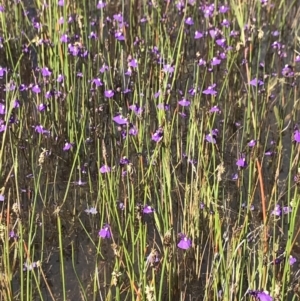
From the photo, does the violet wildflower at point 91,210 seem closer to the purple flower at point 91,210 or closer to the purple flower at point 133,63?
the purple flower at point 91,210

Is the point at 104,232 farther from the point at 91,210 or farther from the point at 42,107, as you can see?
the point at 42,107

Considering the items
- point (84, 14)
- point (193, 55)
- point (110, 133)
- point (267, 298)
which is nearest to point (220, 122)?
point (110, 133)

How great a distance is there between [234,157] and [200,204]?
707 mm

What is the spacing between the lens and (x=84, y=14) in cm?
382

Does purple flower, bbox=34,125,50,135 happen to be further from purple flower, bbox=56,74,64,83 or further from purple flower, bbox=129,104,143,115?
purple flower, bbox=129,104,143,115

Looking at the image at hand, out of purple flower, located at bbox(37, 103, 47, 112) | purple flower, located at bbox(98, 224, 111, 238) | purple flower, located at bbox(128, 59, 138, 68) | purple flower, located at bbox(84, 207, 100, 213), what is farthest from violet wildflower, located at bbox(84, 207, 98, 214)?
purple flower, located at bbox(128, 59, 138, 68)

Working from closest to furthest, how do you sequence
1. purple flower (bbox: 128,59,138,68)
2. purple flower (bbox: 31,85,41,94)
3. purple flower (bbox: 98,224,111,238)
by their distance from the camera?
purple flower (bbox: 98,224,111,238), purple flower (bbox: 31,85,41,94), purple flower (bbox: 128,59,138,68)

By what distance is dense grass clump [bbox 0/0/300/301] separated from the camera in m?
1.99

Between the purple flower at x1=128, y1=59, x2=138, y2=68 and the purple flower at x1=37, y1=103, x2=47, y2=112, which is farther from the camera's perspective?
the purple flower at x1=128, y1=59, x2=138, y2=68

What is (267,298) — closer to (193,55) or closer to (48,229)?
(48,229)

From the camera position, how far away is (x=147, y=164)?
261 cm

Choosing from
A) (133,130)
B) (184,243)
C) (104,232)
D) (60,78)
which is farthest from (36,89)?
(184,243)

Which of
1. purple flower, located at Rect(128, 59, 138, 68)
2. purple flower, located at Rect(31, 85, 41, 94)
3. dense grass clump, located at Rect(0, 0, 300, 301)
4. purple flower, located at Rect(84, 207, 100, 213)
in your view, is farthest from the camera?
purple flower, located at Rect(128, 59, 138, 68)

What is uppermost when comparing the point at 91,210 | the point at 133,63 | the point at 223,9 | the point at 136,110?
the point at 223,9
